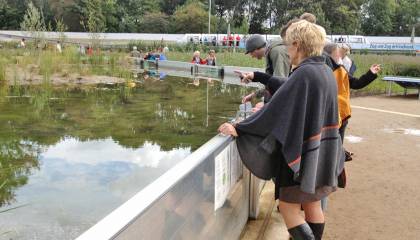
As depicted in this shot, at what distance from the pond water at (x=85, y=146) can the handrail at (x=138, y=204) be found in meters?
2.90

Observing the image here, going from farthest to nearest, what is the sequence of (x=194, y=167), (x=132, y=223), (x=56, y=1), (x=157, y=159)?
(x=56, y=1), (x=157, y=159), (x=194, y=167), (x=132, y=223)

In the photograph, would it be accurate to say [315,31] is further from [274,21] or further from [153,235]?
[274,21]

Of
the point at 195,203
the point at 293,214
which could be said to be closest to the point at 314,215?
the point at 293,214

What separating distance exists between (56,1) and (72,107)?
188 ft

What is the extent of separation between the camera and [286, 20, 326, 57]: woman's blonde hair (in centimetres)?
281

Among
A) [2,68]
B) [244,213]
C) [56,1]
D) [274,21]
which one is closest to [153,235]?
[244,213]

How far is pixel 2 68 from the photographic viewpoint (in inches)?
686

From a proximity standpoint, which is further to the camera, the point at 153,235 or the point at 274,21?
the point at 274,21

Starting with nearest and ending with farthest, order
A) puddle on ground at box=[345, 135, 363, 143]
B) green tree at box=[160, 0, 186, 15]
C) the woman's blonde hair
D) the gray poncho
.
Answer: the gray poncho, the woman's blonde hair, puddle on ground at box=[345, 135, 363, 143], green tree at box=[160, 0, 186, 15]

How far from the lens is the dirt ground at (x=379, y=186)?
4328 millimetres

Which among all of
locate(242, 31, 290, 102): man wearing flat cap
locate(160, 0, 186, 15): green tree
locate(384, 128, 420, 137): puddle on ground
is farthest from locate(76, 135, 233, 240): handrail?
locate(160, 0, 186, 15): green tree

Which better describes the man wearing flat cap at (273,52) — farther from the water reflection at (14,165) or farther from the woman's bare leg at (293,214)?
the water reflection at (14,165)

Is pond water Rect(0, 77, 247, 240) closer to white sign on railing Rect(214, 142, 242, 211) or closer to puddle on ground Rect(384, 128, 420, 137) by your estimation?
white sign on railing Rect(214, 142, 242, 211)

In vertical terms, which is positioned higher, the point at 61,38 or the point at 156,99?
the point at 61,38
